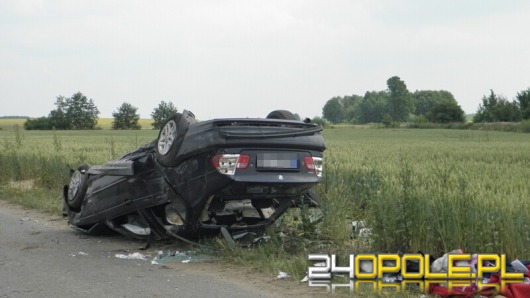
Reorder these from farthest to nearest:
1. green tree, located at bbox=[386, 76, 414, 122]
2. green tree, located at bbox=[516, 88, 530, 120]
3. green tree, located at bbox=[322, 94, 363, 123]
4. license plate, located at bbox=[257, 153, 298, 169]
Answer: green tree, located at bbox=[322, 94, 363, 123] < green tree, located at bbox=[386, 76, 414, 122] < green tree, located at bbox=[516, 88, 530, 120] < license plate, located at bbox=[257, 153, 298, 169]

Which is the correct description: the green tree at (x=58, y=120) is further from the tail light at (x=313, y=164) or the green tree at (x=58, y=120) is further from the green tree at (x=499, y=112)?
the tail light at (x=313, y=164)

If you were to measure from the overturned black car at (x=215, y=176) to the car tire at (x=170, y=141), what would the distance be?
11 millimetres

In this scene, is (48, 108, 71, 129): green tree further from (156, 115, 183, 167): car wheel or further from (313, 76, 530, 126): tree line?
(156, 115, 183, 167): car wheel

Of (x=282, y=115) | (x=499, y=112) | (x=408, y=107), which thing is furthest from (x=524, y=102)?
(x=282, y=115)

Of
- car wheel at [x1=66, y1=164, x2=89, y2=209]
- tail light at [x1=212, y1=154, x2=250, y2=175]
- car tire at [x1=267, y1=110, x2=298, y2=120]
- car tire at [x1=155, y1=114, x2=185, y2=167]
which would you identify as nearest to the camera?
tail light at [x1=212, y1=154, x2=250, y2=175]

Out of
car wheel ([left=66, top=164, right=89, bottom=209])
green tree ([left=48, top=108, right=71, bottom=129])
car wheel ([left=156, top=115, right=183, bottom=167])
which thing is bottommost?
car wheel ([left=66, top=164, right=89, bottom=209])

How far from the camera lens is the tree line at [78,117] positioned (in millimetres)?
102562

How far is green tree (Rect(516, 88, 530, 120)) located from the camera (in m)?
100

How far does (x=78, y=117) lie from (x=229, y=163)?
109 m

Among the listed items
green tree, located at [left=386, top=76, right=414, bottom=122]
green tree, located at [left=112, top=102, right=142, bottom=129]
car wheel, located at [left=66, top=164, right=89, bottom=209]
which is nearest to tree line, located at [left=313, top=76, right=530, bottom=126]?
green tree, located at [left=386, top=76, right=414, bottom=122]

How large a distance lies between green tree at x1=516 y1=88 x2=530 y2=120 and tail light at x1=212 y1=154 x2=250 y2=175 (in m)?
100

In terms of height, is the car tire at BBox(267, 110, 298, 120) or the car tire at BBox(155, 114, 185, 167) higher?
the car tire at BBox(267, 110, 298, 120)

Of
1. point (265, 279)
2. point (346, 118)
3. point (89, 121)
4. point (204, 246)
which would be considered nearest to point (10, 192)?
point (204, 246)

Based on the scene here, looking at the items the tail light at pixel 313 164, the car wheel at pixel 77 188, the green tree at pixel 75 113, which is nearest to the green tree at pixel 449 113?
the green tree at pixel 75 113
